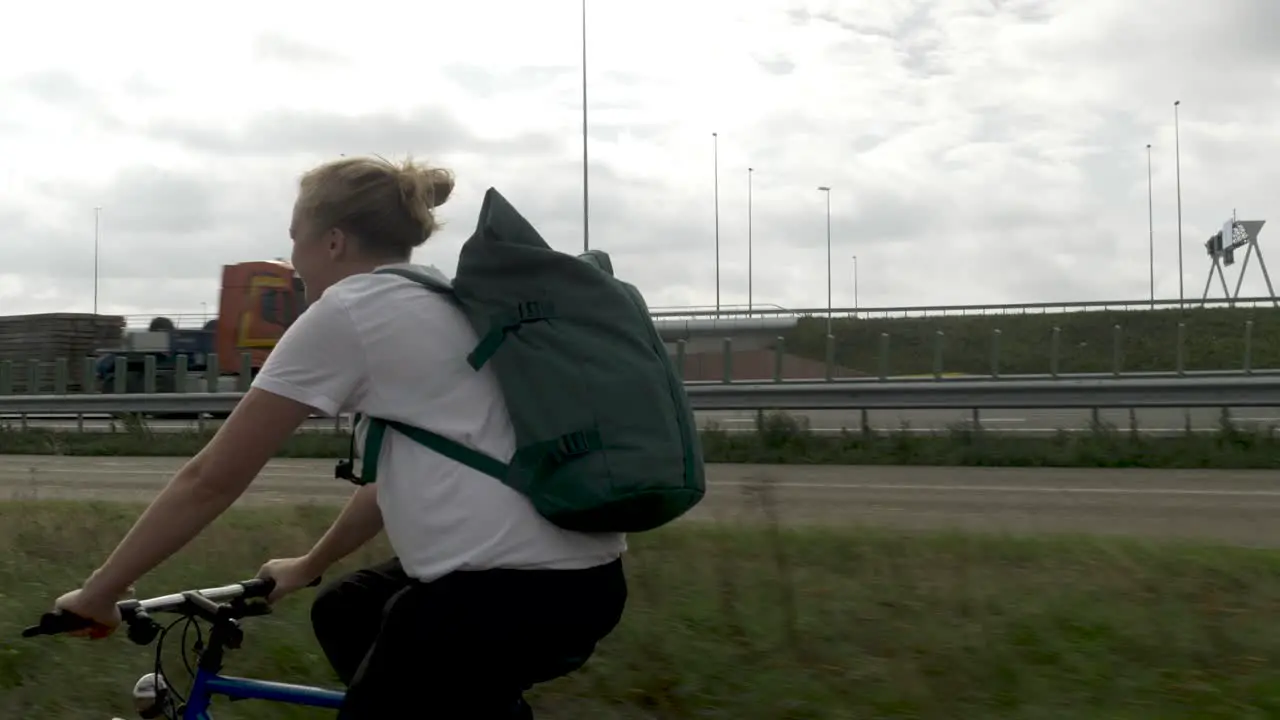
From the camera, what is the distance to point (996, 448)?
1556 centimetres

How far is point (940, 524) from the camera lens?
9461mm

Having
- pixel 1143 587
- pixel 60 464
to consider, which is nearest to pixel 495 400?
pixel 1143 587

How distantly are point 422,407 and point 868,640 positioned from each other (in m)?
3.05

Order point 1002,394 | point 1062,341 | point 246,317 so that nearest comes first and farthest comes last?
point 1002,394
point 1062,341
point 246,317

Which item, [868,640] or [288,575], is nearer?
[288,575]

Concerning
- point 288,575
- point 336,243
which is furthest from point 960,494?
point 336,243

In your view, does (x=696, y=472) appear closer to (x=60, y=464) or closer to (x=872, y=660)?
(x=872, y=660)

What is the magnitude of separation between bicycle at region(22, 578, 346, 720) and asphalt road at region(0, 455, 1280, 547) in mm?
4440

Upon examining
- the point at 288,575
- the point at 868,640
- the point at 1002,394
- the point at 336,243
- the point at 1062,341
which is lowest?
the point at 868,640

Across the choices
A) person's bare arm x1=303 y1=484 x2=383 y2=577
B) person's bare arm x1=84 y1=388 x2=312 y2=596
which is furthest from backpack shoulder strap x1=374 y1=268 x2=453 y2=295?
person's bare arm x1=303 y1=484 x2=383 y2=577

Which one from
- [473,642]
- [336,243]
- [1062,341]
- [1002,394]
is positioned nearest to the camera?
[473,642]

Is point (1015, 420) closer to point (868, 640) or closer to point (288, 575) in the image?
point (868, 640)

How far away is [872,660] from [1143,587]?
1.65 meters

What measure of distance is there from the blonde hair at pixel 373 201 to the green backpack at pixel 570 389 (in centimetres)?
14
